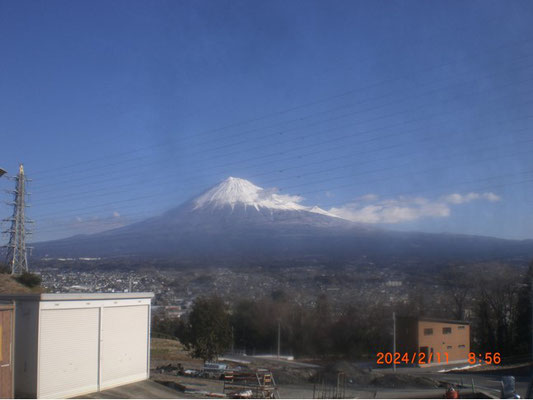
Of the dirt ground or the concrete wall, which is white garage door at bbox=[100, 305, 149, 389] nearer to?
the concrete wall

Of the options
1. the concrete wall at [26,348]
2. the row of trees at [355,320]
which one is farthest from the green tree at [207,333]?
the concrete wall at [26,348]

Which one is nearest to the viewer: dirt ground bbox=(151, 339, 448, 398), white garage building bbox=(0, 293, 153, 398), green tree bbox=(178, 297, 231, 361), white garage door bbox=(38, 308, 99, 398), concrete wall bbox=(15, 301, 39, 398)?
concrete wall bbox=(15, 301, 39, 398)

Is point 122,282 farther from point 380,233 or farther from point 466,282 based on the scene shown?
point 380,233

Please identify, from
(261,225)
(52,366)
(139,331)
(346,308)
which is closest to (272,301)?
(346,308)

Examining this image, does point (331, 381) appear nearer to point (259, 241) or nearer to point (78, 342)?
point (78, 342)

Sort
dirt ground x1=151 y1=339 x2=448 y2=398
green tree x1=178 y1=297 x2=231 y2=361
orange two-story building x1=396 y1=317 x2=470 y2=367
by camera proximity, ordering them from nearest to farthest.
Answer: dirt ground x1=151 y1=339 x2=448 y2=398, green tree x1=178 y1=297 x2=231 y2=361, orange two-story building x1=396 y1=317 x2=470 y2=367
